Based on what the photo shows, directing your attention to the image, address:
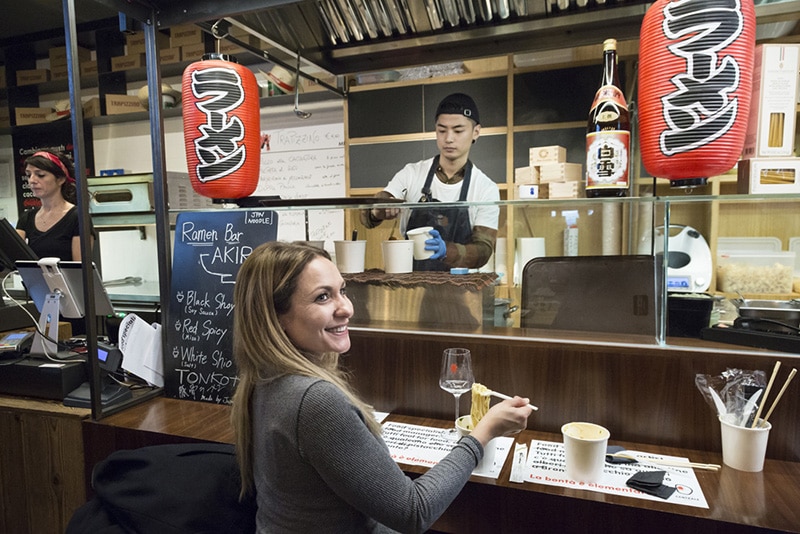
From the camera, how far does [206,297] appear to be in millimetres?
1672

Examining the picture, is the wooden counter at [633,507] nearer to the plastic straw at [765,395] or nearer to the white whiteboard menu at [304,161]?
the plastic straw at [765,395]

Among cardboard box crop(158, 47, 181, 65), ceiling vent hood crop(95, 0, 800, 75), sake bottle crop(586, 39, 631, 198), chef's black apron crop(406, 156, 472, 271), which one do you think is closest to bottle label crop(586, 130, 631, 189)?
sake bottle crop(586, 39, 631, 198)

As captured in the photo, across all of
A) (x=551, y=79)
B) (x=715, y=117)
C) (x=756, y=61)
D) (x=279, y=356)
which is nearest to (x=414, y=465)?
(x=279, y=356)

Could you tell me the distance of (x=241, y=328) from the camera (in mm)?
1050

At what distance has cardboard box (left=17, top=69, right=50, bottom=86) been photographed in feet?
13.9

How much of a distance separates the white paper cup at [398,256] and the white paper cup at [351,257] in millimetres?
89

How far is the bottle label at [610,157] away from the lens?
3.99ft

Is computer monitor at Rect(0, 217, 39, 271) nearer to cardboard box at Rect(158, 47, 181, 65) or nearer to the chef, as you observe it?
the chef

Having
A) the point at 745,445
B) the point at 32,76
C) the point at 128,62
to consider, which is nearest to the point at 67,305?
the point at 745,445

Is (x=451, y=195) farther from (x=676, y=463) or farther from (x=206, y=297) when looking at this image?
(x=676, y=463)

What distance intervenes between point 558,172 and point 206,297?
1439 millimetres

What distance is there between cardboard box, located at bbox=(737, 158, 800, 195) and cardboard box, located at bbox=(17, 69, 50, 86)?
5.06 metres

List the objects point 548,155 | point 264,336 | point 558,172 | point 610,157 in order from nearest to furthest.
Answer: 1. point 264,336
2. point 610,157
3. point 558,172
4. point 548,155

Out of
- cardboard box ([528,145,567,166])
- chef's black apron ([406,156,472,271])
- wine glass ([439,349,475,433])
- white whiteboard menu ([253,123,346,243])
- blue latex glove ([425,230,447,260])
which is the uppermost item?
A: white whiteboard menu ([253,123,346,243])
